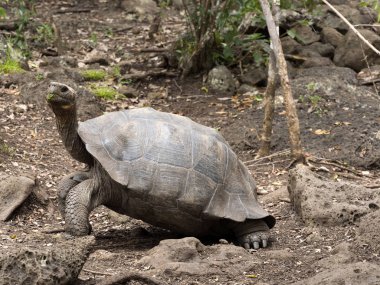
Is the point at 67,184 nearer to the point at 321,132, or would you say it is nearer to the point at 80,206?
the point at 80,206

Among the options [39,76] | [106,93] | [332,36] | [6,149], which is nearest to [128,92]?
[106,93]

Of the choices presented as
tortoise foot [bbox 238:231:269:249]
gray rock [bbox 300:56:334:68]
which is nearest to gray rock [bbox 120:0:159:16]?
gray rock [bbox 300:56:334:68]

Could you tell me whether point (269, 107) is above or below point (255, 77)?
above

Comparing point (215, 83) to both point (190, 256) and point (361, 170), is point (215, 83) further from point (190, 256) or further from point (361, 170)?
point (190, 256)

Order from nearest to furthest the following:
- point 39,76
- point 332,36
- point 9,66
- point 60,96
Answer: point 60,96 → point 39,76 → point 9,66 → point 332,36

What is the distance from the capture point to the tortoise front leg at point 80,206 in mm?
5047

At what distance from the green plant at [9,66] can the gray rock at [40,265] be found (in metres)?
5.58

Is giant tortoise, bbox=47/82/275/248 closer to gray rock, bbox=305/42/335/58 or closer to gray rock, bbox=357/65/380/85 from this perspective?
gray rock, bbox=357/65/380/85

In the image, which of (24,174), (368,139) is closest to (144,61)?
(368,139)

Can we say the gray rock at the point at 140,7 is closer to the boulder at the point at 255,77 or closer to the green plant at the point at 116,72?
the green plant at the point at 116,72

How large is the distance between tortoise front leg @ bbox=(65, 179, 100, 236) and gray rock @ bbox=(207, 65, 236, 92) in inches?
184

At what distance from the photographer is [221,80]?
9.75m

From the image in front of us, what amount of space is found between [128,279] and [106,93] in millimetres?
5444

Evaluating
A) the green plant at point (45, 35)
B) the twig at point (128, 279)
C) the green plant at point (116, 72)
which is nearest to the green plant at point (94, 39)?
the green plant at point (45, 35)
